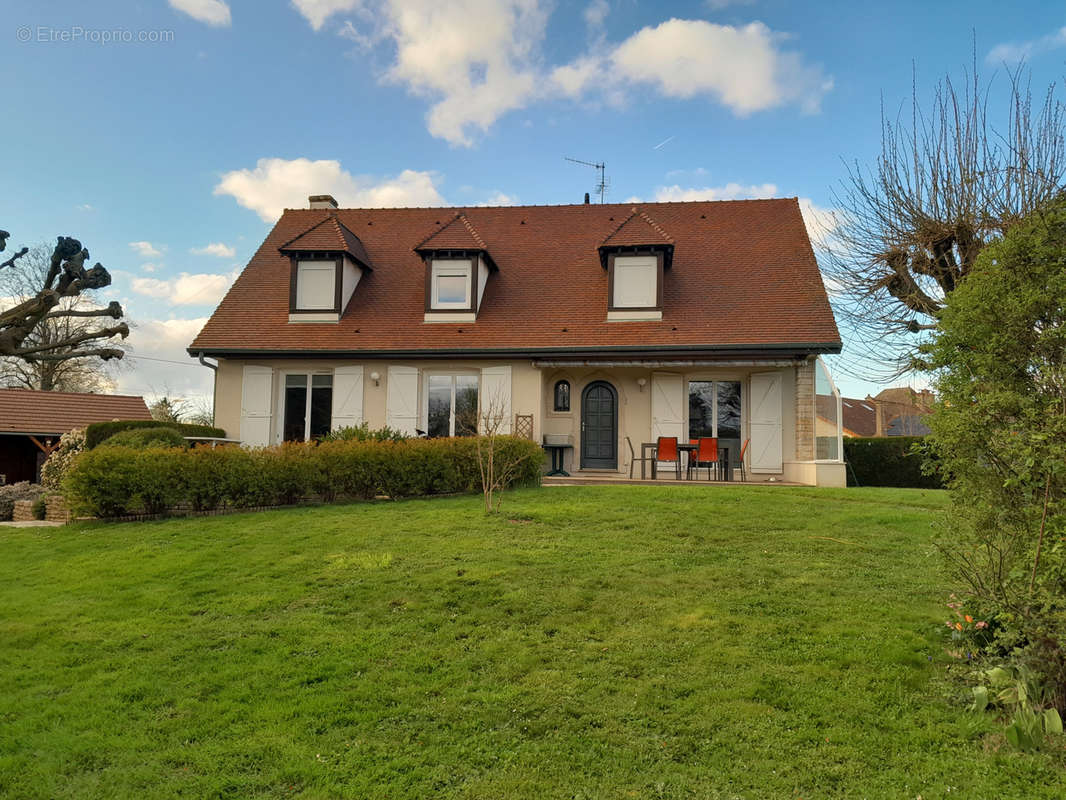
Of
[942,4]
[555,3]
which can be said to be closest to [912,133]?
[942,4]

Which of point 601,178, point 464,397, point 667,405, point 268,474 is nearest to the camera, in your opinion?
point 268,474

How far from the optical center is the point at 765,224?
1781cm

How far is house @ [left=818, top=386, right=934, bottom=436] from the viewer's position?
1413 centimetres

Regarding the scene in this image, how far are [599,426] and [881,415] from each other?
13741mm

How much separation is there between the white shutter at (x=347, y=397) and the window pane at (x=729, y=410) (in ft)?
27.2

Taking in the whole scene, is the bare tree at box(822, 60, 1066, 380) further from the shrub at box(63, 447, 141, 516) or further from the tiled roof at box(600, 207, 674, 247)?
the shrub at box(63, 447, 141, 516)

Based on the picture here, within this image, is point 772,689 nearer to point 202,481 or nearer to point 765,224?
point 202,481

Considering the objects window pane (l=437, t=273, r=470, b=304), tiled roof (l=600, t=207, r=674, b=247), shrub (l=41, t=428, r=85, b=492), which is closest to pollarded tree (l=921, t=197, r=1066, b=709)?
tiled roof (l=600, t=207, r=674, b=247)

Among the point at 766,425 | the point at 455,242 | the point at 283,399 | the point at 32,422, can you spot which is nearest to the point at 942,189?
the point at 766,425

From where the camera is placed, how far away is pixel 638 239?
15.8 m

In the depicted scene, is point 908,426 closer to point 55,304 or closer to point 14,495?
point 55,304

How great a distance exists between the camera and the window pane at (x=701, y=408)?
15.3m

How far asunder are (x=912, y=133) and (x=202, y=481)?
11913 mm

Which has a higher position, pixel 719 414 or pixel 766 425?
pixel 719 414
